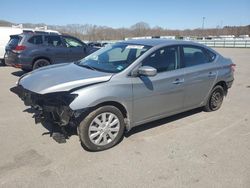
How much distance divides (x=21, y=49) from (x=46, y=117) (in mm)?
6734

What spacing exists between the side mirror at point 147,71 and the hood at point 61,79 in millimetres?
500

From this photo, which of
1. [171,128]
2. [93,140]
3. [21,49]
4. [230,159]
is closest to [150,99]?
[171,128]

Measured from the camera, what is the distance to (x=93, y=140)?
13.2 ft

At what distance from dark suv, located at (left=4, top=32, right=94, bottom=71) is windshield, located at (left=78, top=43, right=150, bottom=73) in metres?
5.71

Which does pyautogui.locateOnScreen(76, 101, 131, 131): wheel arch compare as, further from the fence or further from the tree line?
the fence

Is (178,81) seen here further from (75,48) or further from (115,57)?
(75,48)

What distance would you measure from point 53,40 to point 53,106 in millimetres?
7683

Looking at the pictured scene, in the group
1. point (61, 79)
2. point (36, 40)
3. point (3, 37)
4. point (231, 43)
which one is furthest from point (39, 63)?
point (231, 43)

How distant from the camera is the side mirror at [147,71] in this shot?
4146 millimetres

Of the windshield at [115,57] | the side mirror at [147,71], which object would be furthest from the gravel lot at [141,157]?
the windshield at [115,57]

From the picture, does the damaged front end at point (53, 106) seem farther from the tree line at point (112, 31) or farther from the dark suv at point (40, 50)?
the tree line at point (112, 31)

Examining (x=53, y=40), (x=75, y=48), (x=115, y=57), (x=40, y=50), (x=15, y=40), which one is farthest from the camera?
(x=75, y=48)

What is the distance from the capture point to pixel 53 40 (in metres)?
11.0

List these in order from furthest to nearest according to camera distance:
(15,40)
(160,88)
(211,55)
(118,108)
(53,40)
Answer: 1. (53,40)
2. (15,40)
3. (211,55)
4. (160,88)
5. (118,108)
